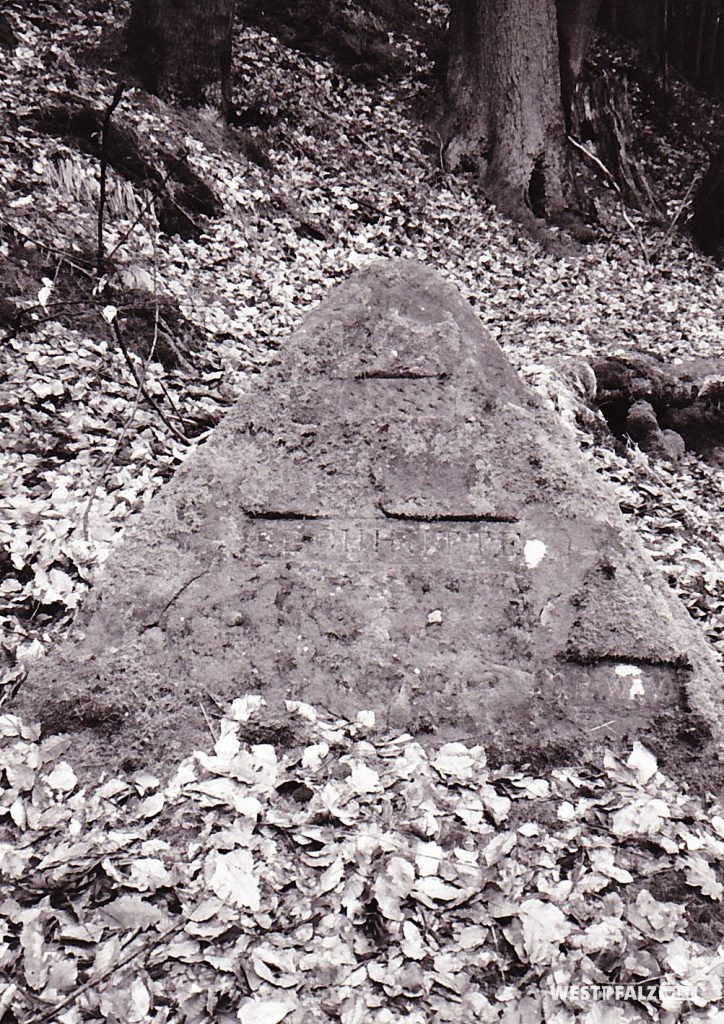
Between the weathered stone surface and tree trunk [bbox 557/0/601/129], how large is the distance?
9145 mm

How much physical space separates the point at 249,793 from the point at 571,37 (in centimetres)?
1160

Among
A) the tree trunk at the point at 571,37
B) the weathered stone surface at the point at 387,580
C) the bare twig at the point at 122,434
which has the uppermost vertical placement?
the tree trunk at the point at 571,37

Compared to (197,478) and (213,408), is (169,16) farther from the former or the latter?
(197,478)

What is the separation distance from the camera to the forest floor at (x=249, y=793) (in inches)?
85.0

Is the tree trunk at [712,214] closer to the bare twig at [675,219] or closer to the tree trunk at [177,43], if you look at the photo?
the bare twig at [675,219]

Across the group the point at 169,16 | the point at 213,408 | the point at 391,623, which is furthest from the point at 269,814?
the point at 169,16

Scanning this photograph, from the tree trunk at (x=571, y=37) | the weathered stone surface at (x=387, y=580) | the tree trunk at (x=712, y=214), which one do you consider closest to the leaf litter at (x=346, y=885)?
the weathered stone surface at (x=387, y=580)

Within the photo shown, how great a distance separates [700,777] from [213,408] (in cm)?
362

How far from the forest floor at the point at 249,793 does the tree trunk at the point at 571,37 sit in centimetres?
448

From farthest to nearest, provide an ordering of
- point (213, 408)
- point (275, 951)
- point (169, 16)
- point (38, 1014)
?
point (169, 16) < point (213, 408) < point (275, 951) < point (38, 1014)

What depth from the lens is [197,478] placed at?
3.18 metres

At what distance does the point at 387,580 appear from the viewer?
3043 millimetres

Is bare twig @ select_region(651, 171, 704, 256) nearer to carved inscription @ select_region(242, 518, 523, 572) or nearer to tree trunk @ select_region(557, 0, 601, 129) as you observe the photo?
tree trunk @ select_region(557, 0, 601, 129)

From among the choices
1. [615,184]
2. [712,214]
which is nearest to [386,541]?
[712,214]
